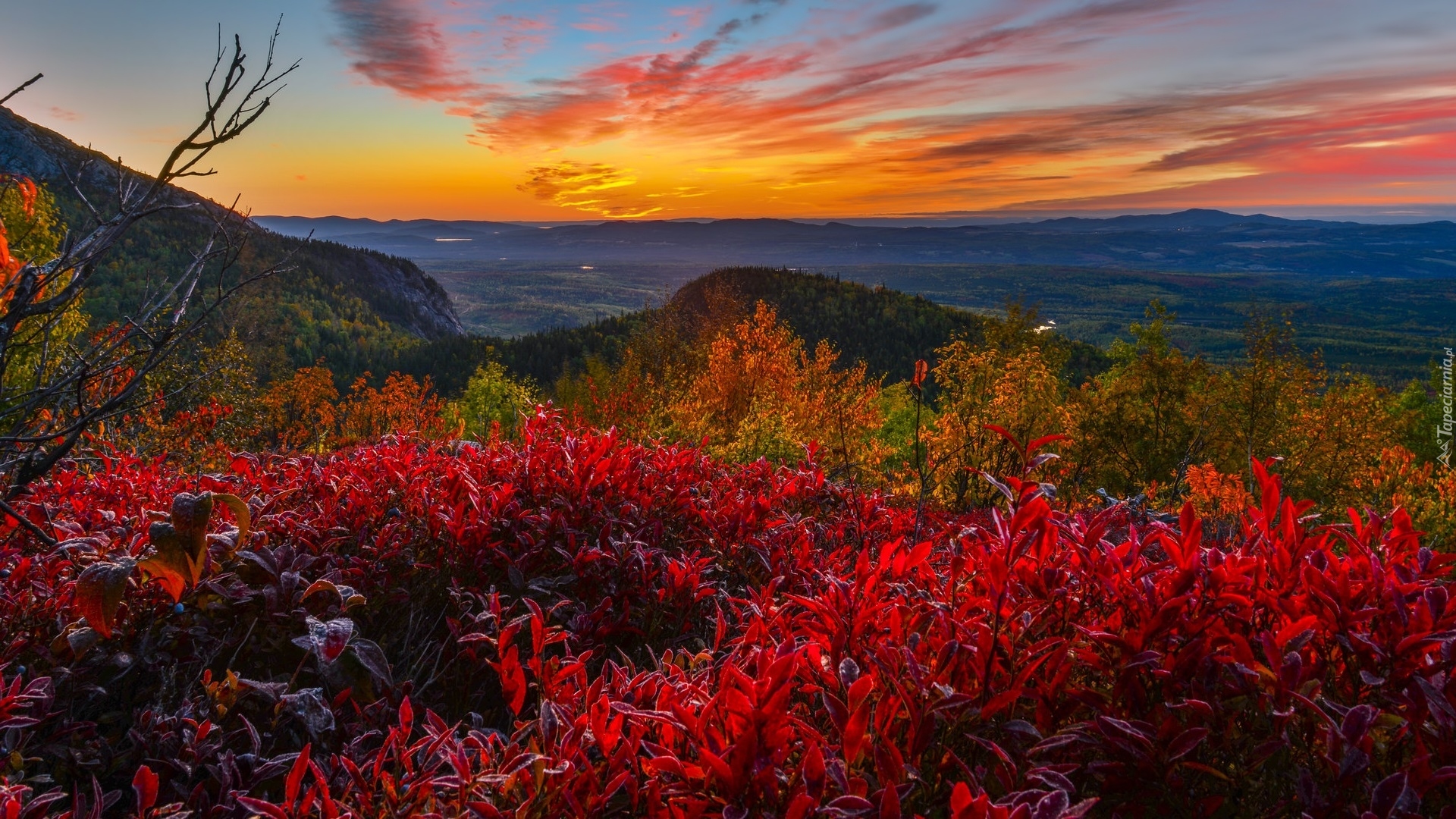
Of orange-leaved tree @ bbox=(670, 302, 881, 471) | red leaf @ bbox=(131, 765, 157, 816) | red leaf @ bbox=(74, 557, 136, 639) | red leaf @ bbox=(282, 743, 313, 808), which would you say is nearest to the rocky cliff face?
orange-leaved tree @ bbox=(670, 302, 881, 471)

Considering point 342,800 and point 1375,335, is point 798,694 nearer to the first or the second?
point 342,800

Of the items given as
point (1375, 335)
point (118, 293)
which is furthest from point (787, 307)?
point (1375, 335)

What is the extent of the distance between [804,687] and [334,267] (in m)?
167

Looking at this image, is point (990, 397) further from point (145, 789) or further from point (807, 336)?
point (807, 336)

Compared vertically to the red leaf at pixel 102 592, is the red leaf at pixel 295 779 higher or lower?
lower

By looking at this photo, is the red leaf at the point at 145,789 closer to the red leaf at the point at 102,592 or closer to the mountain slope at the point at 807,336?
the red leaf at the point at 102,592

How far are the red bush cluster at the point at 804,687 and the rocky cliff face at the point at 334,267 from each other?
350ft

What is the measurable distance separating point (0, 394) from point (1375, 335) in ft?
847

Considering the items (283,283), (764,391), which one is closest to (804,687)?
(764,391)

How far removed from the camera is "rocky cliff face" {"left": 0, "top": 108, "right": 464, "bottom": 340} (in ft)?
371

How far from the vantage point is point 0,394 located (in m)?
2.53

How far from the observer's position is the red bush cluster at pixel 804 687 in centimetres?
135

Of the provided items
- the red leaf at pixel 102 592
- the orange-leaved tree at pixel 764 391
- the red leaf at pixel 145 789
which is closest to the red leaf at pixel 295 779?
the red leaf at pixel 145 789

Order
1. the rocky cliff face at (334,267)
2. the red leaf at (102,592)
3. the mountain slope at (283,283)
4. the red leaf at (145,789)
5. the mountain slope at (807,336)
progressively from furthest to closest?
1. the rocky cliff face at (334,267)
2. the mountain slope at (807,336)
3. the mountain slope at (283,283)
4. the red leaf at (102,592)
5. the red leaf at (145,789)
